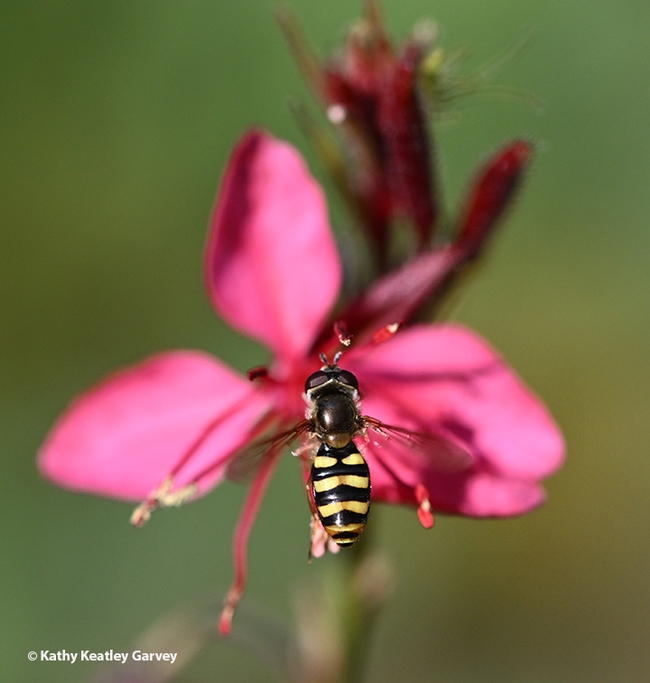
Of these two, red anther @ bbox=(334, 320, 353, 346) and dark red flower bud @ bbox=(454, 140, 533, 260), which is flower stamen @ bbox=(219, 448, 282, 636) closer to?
red anther @ bbox=(334, 320, 353, 346)

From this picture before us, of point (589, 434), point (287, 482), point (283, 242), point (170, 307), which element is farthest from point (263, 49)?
point (283, 242)

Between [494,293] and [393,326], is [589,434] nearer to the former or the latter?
[494,293]

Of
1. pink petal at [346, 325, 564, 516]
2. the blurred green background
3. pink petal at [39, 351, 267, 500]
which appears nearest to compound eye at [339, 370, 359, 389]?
pink petal at [346, 325, 564, 516]

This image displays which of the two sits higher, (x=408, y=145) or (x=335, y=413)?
(x=408, y=145)

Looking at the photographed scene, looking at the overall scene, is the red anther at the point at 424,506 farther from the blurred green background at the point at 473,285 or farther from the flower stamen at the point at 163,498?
the blurred green background at the point at 473,285

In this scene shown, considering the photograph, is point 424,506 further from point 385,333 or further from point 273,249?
point 273,249

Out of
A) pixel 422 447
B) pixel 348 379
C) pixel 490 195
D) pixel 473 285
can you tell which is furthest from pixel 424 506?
pixel 473 285

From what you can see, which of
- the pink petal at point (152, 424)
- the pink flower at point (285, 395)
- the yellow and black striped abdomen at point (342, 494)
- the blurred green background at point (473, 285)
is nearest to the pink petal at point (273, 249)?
the pink flower at point (285, 395)

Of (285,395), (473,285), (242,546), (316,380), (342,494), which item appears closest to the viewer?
(342,494)
